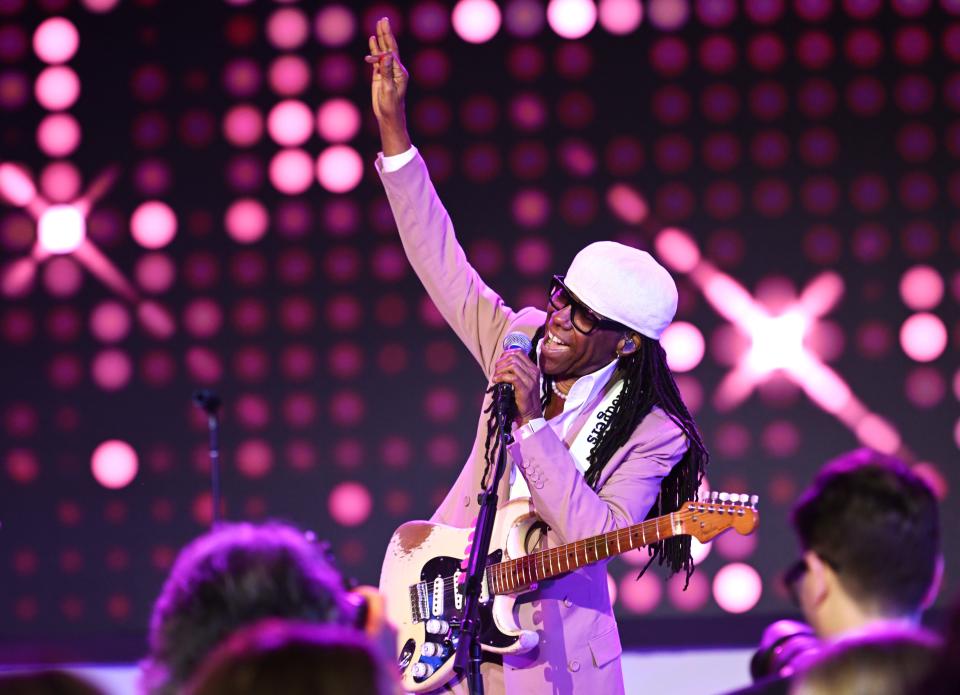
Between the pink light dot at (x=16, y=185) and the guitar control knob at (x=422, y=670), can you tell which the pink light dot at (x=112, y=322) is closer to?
the pink light dot at (x=16, y=185)

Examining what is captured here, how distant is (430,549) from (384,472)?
2.27 metres

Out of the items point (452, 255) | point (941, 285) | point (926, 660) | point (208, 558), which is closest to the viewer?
point (926, 660)

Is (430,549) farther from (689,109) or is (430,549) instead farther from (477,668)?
(689,109)

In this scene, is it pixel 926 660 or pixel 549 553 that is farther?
pixel 549 553

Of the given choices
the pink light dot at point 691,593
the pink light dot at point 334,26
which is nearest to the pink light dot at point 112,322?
the pink light dot at point 334,26

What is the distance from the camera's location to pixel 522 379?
257cm

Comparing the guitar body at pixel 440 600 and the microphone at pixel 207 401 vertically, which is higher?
the microphone at pixel 207 401

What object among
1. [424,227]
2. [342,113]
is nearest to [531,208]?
[342,113]

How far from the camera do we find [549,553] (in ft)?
8.75

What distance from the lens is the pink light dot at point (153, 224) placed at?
5.24m

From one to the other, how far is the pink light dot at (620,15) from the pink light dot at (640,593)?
84.6 inches

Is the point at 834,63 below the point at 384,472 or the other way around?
the other way around

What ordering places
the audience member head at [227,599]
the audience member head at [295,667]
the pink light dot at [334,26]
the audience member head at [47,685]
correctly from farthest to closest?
1. the pink light dot at [334,26]
2. the audience member head at [227,599]
3. the audience member head at [47,685]
4. the audience member head at [295,667]

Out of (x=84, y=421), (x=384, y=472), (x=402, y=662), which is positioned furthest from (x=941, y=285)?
(x=84, y=421)
